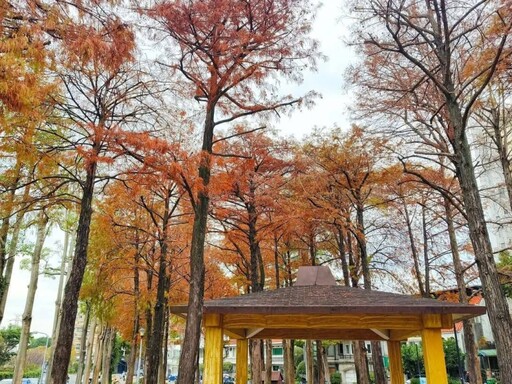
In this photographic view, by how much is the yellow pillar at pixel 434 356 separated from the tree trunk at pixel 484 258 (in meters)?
1.30

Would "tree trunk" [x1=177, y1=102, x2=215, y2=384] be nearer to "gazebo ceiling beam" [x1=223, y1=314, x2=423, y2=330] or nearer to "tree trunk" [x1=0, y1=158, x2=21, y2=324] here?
"gazebo ceiling beam" [x1=223, y1=314, x2=423, y2=330]

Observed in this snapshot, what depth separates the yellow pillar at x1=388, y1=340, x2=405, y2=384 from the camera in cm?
847

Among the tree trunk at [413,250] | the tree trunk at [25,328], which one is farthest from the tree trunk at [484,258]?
the tree trunk at [25,328]

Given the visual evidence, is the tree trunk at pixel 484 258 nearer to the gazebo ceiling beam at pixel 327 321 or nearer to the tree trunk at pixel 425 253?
the gazebo ceiling beam at pixel 327 321

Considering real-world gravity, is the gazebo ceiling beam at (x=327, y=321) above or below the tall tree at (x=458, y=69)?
below

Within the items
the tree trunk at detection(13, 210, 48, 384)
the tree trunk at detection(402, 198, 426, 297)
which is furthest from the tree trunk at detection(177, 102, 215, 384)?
the tree trunk at detection(402, 198, 426, 297)

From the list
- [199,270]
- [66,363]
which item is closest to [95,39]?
[199,270]

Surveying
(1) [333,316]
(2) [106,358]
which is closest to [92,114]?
(1) [333,316]

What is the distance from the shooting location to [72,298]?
8203mm

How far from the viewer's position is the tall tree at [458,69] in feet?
20.9

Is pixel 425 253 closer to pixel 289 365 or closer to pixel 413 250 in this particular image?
pixel 413 250

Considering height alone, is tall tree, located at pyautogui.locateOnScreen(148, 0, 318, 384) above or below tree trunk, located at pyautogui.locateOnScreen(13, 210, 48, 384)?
above

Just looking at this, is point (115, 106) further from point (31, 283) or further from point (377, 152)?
point (377, 152)

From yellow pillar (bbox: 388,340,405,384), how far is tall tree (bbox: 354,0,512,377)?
2.75 m
